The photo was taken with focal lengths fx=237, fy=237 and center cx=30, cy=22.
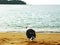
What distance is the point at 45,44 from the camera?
36.7 ft

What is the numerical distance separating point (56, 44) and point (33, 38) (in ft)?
Answer: 3.88

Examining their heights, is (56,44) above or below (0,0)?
above

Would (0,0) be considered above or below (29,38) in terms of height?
below

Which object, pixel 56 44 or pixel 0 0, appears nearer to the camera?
pixel 56 44

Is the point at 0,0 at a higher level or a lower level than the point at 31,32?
lower

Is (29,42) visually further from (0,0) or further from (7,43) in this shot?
(0,0)

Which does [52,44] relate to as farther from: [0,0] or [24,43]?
[0,0]

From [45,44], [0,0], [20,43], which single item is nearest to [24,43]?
[20,43]

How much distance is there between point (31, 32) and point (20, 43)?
0.81 metres

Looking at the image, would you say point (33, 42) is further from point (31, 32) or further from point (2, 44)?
point (2, 44)

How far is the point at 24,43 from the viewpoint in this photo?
37.2 feet

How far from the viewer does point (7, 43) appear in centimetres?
1148

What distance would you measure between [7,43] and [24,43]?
0.84 m

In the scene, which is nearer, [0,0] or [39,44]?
[39,44]
